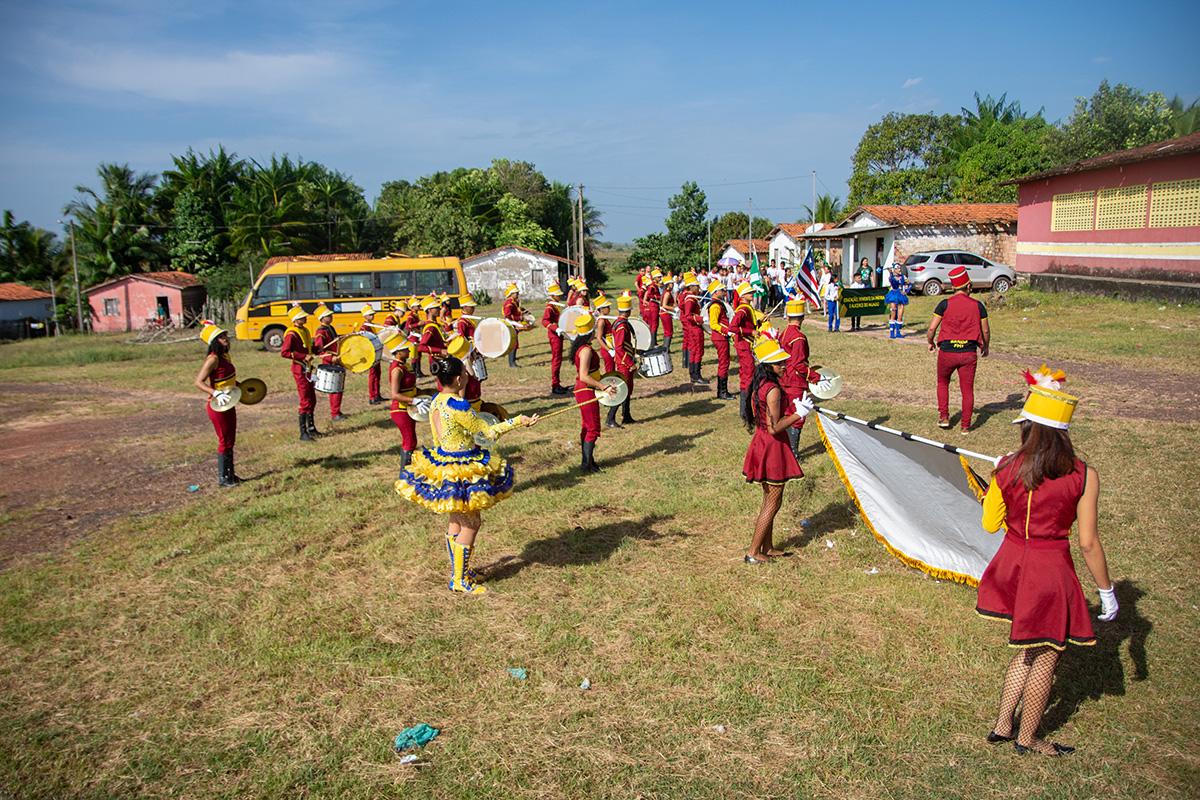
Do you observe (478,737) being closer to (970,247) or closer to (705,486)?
(705,486)

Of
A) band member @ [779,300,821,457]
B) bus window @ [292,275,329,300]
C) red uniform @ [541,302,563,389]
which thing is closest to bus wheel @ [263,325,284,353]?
bus window @ [292,275,329,300]

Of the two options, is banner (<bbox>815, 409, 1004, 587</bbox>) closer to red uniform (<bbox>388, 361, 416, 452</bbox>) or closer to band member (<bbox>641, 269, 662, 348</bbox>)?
red uniform (<bbox>388, 361, 416, 452</bbox>)

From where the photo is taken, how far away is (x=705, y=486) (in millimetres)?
9477

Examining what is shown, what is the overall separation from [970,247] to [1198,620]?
3543 centimetres

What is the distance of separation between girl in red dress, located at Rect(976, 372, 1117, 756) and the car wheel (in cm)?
2622

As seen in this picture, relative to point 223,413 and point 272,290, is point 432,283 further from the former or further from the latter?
point 223,413

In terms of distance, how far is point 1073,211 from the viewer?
26359 mm

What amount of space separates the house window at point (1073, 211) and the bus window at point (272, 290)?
26621 millimetres

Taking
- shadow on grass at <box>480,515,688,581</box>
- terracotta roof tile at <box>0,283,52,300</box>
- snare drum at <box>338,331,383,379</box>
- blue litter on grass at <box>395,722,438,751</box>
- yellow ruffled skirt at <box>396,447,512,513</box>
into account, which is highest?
terracotta roof tile at <box>0,283,52,300</box>

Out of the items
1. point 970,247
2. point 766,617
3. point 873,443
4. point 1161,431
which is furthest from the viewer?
point 970,247

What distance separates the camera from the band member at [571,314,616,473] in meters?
9.73

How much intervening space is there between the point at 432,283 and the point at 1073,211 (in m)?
21.8

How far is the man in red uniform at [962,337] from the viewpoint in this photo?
10742 mm

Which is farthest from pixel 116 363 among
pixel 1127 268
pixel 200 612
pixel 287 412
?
pixel 1127 268
